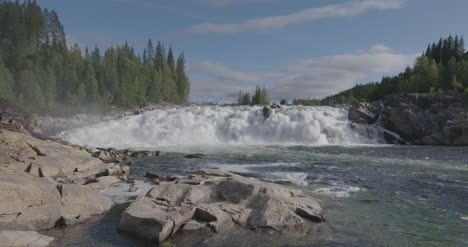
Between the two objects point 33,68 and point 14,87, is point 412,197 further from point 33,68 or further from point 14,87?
point 33,68

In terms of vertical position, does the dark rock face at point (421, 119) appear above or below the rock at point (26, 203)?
above

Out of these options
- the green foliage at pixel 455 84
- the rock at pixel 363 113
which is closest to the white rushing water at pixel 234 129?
the rock at pixel 363 113

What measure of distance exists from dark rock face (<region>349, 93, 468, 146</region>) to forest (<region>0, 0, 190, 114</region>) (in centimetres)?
5312

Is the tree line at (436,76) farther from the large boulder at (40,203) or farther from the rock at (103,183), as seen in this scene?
the large boulder at (40,203)

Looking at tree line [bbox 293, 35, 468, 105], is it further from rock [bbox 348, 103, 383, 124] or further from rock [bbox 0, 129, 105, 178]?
rock [bbox 0, 129, 105, 178]

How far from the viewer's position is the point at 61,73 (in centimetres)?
6888

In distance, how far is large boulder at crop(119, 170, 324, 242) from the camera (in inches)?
318

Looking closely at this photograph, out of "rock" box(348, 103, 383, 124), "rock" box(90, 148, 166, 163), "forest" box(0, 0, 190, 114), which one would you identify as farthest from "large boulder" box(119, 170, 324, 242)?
"forest" box(0, 0, 190, 114)

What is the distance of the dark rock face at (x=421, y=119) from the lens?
4397cm

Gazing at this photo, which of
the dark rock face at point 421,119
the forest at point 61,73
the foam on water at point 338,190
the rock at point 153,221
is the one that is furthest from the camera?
the forest at point 61,73

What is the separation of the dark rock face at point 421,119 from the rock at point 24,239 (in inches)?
1801

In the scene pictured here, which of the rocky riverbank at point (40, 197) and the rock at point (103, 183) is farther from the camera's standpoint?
the rock at point (103, 183)

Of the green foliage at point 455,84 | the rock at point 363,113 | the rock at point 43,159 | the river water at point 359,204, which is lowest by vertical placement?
the river water at point 359,204

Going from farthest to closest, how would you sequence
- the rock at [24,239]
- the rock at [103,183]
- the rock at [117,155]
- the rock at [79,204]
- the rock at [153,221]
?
the rock at [117,155] → the rock at [103,183] → the rock at [79,204] → the rock at [153,221] → the rock at [24,239]
